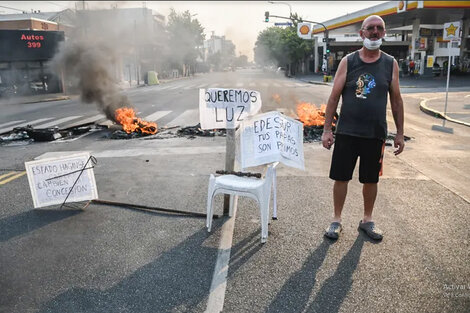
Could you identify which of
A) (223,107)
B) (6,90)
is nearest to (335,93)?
(223,107)

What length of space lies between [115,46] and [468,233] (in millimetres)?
14545

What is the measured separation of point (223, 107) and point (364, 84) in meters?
1.52

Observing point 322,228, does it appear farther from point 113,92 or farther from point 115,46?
point 115,46

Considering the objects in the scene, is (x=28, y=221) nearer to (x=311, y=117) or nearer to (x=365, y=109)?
(x=365, y=109)

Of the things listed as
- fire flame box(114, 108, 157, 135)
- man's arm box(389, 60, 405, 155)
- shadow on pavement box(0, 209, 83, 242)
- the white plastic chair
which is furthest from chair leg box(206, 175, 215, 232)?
fire flame box(114, 108, 157, 135)

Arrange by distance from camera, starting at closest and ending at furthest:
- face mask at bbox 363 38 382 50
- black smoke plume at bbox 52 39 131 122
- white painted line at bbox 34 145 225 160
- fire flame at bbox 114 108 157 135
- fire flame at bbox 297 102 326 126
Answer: face mask at bbox 363 38 382 50 → white painted line at bbox 34 145 225 160 → fire flame at bbox 297 102 326 126 → fire flame at bbox 114 108 157 135 → black smoke plume at bbox 52 39 131 122

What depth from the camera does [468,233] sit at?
3.92 meters

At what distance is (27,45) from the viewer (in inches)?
992

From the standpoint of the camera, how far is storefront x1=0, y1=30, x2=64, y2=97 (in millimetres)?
24922

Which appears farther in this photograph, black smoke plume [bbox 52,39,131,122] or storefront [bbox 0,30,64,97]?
storefront [bbox 0,30,64,97]

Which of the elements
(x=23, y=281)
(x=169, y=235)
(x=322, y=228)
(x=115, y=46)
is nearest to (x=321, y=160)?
(x=322, y=228)

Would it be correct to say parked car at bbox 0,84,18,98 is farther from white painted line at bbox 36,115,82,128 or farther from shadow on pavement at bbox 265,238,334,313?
shadow on pavement at bbox 265,238,334,313

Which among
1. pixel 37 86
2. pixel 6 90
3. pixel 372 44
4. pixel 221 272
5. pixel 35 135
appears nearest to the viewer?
pixel 221 272

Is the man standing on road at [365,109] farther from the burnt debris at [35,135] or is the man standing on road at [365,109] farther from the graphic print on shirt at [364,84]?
the burnt debris at [35,135]
